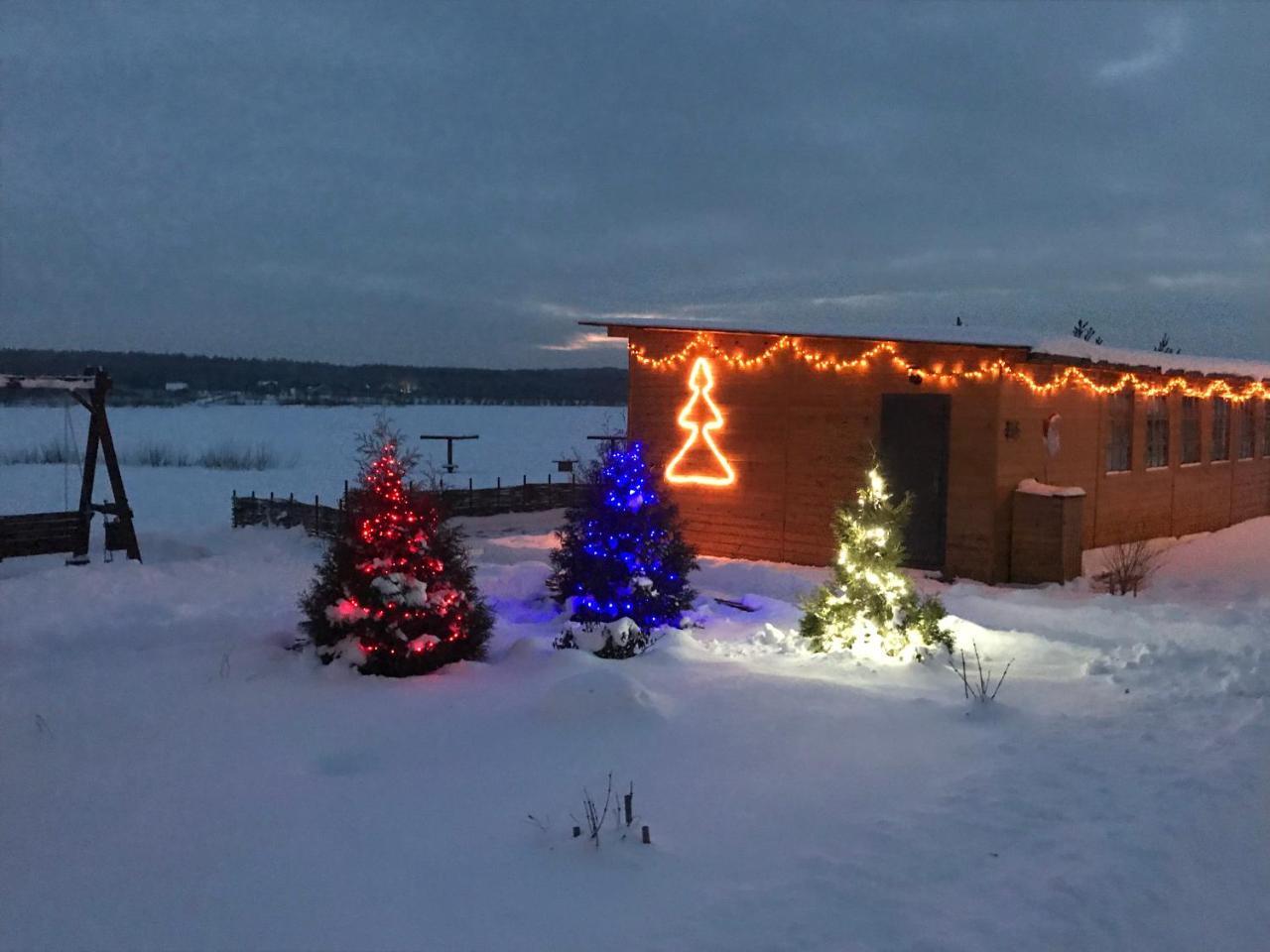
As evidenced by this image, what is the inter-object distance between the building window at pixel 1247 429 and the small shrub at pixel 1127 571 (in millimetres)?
7095

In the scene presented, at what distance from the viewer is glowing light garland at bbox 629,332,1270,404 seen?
13.3 metres

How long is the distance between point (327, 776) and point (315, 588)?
8.73 feet

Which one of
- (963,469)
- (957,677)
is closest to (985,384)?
(963,469)

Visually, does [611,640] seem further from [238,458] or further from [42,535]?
[238,458]

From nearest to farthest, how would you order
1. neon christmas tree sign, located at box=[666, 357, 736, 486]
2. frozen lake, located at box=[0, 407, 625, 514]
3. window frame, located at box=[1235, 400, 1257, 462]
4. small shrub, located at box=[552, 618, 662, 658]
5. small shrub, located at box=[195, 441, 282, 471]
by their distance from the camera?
small shrub, located at box=[552, 618, 662, 658] → neon christmas tree sign, located at box=[666, 357, 736, 486] → window frame, located at box=[1235, 400, 1257, 462] → frozen lake, located at box=[0, 407, 625, 514] → small shrub, located at box=[195, 441, 282, 471]

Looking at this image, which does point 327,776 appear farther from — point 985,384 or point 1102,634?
point 985,384

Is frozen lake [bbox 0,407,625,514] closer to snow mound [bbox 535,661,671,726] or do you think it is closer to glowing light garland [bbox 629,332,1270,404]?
glowing light garland [bbox 629,332,1270,404]

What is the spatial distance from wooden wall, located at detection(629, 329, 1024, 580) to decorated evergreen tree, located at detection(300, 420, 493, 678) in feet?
21.5

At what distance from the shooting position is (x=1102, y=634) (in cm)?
938

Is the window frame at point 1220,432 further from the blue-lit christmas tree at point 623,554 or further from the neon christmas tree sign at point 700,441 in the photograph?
the blue-lit christmas tree at point 623,554

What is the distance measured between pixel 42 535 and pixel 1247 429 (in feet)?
71.2

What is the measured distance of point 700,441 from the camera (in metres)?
15.4

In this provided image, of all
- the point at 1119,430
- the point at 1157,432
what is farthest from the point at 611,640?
the point at 1157,432

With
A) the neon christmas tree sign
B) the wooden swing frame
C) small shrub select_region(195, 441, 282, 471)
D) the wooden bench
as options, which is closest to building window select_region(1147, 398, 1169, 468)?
the neon christmas tree sign
